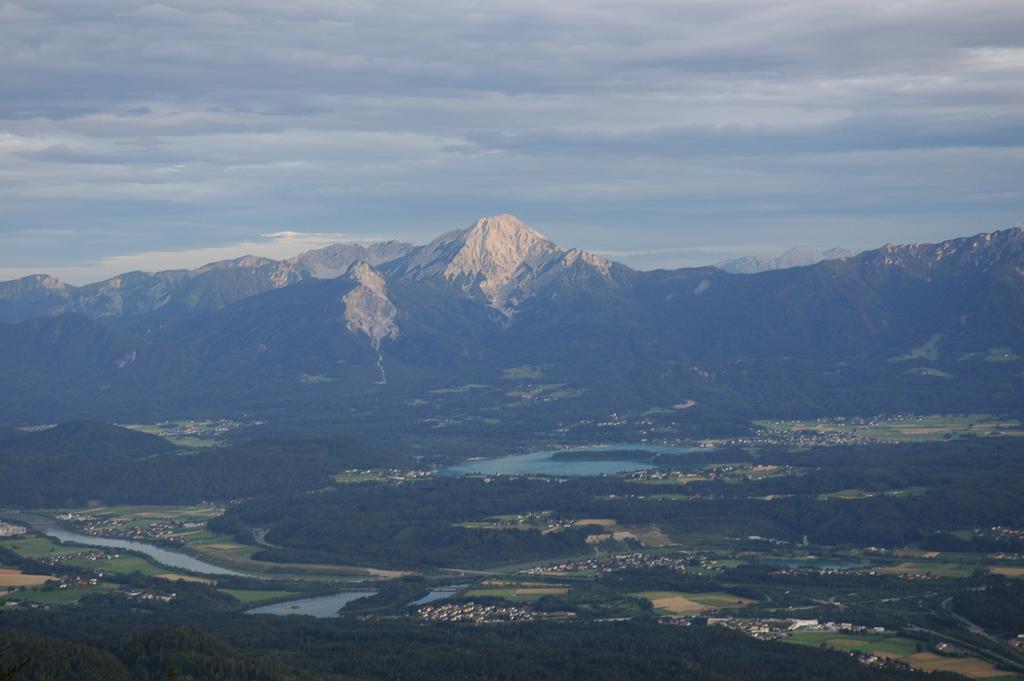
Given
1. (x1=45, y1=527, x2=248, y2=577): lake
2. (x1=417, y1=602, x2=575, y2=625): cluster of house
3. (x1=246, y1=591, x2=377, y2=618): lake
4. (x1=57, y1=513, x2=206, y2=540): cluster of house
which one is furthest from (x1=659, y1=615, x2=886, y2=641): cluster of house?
(x1=57, y1=513, x2=206, y2=540): cluster of house

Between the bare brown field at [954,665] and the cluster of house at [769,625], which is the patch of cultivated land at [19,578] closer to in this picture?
the cluster of house at [769,625]

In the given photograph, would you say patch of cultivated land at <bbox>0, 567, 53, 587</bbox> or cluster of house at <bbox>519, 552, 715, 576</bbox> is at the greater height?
patch of cultivated land at <bbox>0, 567, 53, 587</bbox>

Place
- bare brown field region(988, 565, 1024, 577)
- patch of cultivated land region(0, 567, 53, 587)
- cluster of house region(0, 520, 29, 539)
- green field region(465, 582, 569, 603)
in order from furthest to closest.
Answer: cluster of house region(0, 520, 29, 539), patch of cultivated land region(0, 567, 53, 587), bare brown field region(988, 565, 1024, 577), green field region(465, 582, 569, 603)

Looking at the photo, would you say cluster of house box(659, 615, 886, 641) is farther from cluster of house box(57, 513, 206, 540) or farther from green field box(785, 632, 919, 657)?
cluster of house box(57, 513, 206, 540)

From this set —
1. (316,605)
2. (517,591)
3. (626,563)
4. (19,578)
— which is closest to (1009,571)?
(626,563)

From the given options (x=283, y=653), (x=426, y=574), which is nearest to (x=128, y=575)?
(x=426, y=574)

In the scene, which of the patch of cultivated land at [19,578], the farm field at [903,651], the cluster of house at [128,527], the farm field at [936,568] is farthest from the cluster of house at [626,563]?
the cluster of house at [128,527]
